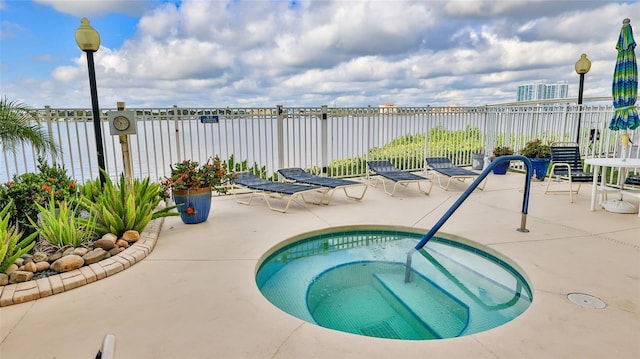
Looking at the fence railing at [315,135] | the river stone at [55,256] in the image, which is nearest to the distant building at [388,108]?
the fence railing at [315,135]

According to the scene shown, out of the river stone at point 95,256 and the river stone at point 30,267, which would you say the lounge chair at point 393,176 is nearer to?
the river stone at point 95,256

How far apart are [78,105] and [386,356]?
616 cm

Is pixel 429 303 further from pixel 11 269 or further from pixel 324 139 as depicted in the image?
pixel 324 139

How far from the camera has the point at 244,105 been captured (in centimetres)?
→ 675

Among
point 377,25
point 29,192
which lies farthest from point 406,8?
point 29,192

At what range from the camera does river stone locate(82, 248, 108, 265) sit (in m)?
3.26

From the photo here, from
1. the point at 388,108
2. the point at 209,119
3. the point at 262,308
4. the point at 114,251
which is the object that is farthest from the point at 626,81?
the point at 114,251

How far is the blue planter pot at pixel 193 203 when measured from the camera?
470 cm

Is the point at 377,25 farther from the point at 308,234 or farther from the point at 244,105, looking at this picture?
the point at 308,234

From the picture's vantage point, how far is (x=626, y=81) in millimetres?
5469

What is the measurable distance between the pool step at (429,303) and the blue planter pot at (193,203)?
2601 mm

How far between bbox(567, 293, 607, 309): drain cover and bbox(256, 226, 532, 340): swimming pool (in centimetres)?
33

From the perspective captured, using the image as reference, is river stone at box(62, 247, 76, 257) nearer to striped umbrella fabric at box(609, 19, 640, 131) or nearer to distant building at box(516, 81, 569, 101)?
striped umbrella fabric at box(609, 19, 640, 131)

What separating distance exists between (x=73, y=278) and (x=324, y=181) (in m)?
4.05
